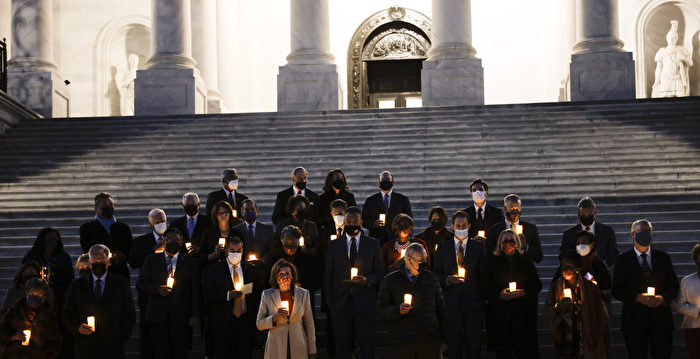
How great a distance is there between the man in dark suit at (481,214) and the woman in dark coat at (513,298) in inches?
50.7

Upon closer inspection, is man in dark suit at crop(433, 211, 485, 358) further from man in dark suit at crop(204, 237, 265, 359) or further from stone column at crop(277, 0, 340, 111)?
stone column at crop(277, 0, 340, 111)

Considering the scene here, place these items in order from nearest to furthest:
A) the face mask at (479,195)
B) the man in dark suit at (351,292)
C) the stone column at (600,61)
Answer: the man in dark suit at (351,292)
the face mask at (479,195)
the stone column at (600,61)

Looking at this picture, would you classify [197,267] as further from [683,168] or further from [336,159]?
[683,168]

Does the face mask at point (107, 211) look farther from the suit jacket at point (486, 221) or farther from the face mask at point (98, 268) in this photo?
the suit jacket at point (486, 221)

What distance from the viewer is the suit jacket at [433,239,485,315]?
11.2 meters

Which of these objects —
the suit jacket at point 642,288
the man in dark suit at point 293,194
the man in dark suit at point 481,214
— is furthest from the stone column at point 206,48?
the suit jacket at point 642,288

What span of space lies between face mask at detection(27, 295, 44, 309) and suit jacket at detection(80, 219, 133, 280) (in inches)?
59.1

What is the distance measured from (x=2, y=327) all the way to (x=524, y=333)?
543cm

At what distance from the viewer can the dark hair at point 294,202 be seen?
12.0 m

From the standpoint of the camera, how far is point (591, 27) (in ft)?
78.5

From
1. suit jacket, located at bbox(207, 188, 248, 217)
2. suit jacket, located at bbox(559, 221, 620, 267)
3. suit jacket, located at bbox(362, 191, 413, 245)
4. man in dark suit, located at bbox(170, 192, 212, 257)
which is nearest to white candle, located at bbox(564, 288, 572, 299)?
suit jacket, located at bbox(559, 221, 620, 267)

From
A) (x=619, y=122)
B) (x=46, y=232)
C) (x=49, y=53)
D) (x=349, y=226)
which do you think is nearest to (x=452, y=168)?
(x=619, y=122)

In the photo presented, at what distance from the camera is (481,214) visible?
488 inches

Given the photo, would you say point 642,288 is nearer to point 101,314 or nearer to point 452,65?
point 101,314
